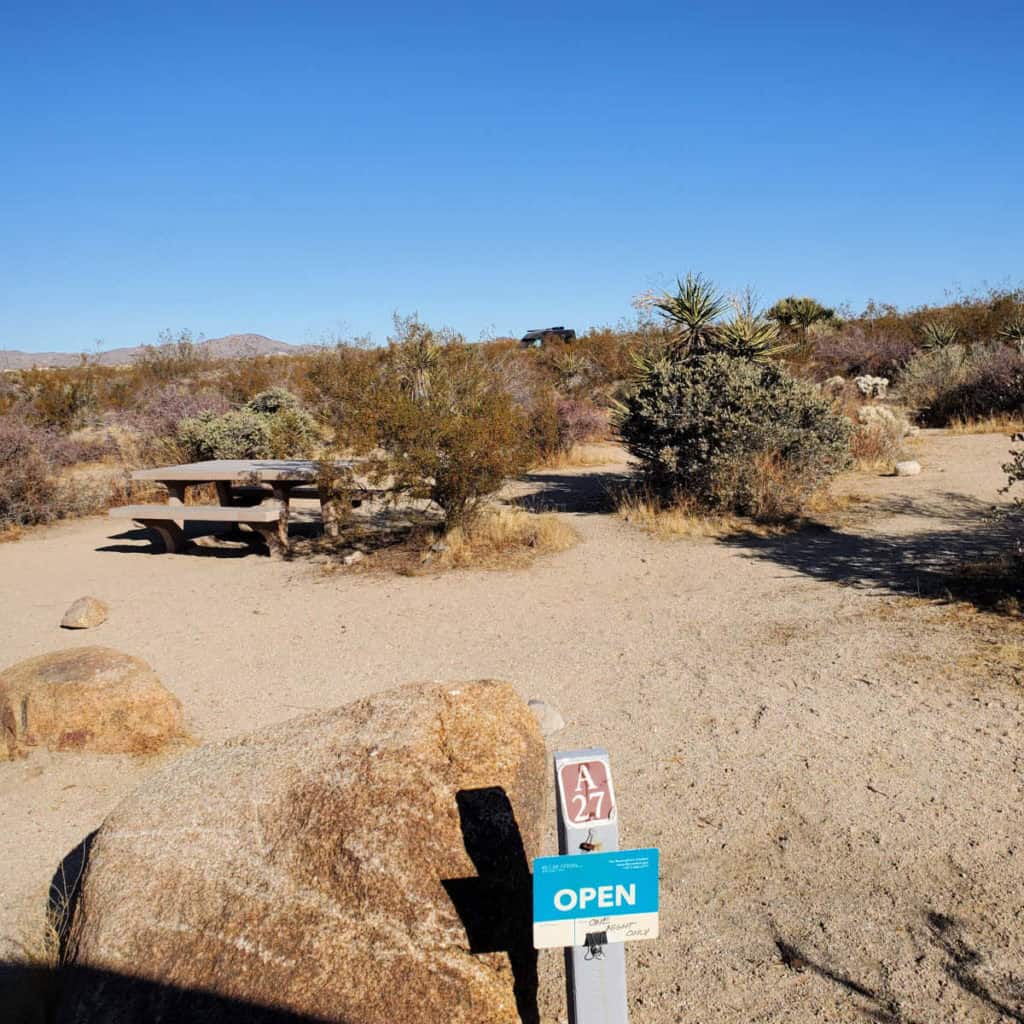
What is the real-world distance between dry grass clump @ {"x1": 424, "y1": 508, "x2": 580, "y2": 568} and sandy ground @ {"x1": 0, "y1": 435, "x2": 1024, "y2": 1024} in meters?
0.39

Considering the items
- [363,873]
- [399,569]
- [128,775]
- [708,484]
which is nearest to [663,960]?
[363,873]

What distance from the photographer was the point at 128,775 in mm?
4438

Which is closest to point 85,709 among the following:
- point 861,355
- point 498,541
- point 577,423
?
point 498,541

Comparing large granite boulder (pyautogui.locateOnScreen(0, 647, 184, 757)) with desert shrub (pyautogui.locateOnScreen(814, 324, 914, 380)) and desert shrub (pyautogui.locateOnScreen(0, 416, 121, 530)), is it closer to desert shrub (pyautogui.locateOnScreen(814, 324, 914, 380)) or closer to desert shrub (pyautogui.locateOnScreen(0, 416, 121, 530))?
desert shrub (pyautogui.locateOnScreen(0, 416, 121, 530))

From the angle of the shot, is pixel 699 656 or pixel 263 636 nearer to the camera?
pixel 699 656

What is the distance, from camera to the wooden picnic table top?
31.3ft

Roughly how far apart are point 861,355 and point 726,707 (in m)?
22.1

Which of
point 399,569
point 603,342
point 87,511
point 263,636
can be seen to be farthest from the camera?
point 603,342

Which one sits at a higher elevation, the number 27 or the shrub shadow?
the number 27

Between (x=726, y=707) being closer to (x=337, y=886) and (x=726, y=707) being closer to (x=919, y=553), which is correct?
(x=337, y=886)

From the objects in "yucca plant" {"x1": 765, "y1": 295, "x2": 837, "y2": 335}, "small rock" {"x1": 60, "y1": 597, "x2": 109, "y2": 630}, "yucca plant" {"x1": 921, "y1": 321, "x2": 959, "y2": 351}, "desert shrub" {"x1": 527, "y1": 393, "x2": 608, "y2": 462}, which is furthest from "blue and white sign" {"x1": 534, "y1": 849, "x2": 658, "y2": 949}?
"yucca plant" {"x1": 765, "y1": 295, "x2": 837, "y2": 335}

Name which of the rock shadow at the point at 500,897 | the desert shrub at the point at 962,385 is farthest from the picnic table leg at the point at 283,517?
the desert shrub at the point at 962,385

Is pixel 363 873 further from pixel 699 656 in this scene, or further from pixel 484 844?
pixel 699 656

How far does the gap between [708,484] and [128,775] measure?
7551mm
